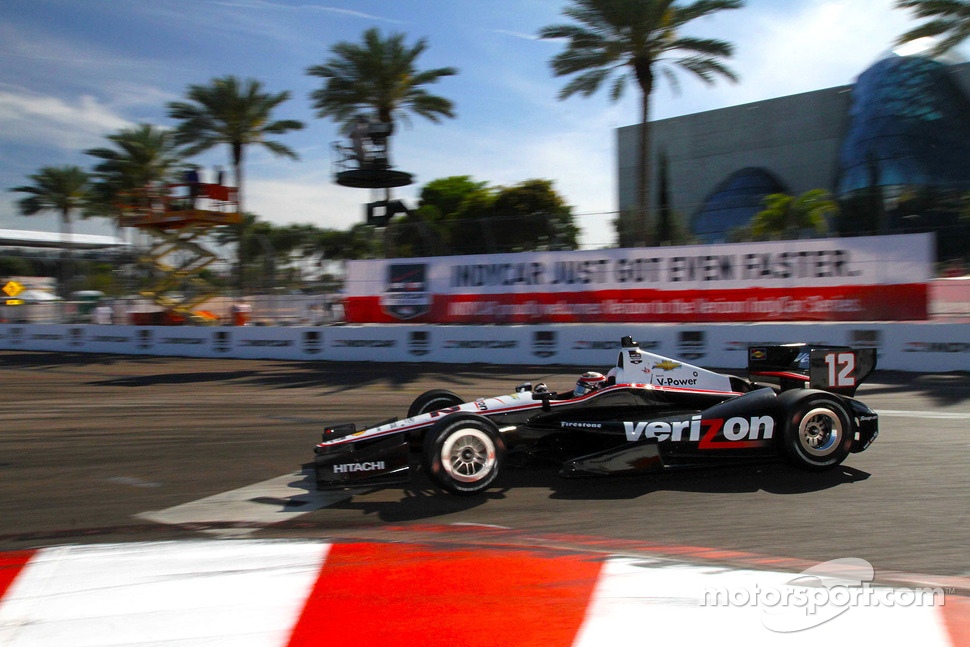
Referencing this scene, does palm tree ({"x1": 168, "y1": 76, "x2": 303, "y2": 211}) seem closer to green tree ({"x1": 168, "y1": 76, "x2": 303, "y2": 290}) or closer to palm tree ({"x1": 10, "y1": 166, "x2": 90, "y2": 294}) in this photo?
green tree ({"x1": 168, "y1": 76, "x2": 303, "y2": 290})

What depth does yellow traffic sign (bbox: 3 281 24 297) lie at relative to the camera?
27175mm

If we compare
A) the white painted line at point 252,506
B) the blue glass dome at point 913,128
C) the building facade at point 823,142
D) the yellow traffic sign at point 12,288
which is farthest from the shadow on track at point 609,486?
the blue glass dome at point 913,128

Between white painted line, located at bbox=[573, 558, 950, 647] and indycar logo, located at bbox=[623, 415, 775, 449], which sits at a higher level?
indycar logo, located at bbox=[623, 415, 775, 449]

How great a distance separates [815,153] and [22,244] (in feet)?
257

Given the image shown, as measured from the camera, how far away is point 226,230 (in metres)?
23.4

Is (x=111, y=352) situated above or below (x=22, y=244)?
below

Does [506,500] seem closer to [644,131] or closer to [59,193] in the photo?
[644,131]

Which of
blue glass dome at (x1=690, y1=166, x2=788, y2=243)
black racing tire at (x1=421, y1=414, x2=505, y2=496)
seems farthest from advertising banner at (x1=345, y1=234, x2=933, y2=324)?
blue glass dome at (x1=690, y1=166, x2=788, y2=243)

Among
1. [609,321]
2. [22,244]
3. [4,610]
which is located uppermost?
[22,244]

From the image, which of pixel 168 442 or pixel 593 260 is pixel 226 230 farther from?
pixel 168 442

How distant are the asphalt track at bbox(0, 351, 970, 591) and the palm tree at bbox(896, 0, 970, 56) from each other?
12666mm

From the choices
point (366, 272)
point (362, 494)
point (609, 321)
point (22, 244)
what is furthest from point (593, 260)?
point (22, 244)

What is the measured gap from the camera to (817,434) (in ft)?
17.6

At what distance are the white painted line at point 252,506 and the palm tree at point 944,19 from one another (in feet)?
59.6
